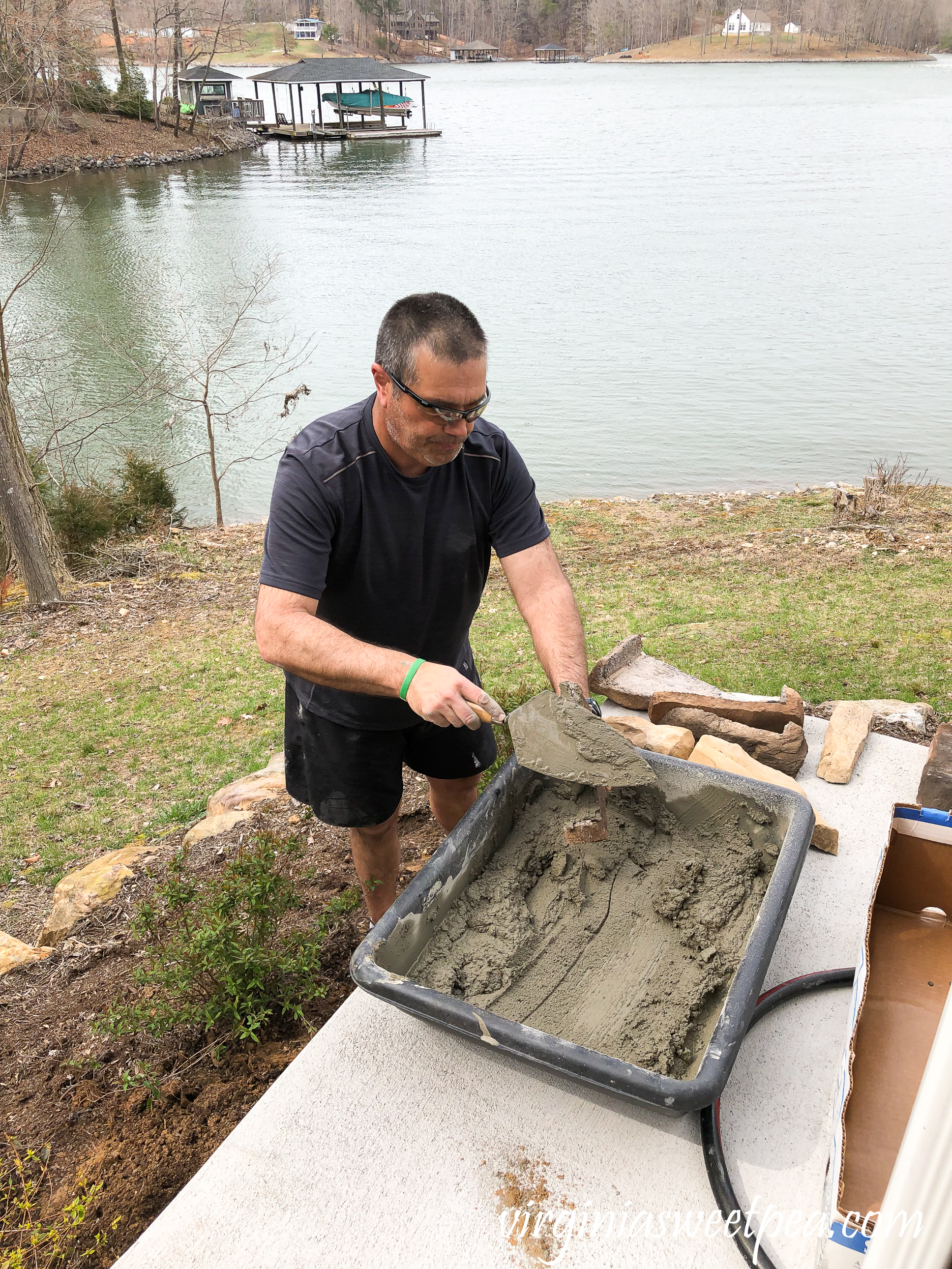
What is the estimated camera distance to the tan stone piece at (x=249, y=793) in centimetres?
431

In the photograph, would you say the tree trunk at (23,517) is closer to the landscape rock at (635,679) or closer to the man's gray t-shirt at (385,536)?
the landscape rock at (635,679)

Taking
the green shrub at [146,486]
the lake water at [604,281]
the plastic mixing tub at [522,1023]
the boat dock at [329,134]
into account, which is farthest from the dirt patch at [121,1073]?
the boat dock at [329,134]

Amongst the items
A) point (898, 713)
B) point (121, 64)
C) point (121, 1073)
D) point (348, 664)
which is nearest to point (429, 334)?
point (348, 664)

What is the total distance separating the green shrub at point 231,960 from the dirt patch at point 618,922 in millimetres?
519

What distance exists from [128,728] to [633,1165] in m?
4.78

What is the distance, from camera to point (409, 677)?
2.15 metres

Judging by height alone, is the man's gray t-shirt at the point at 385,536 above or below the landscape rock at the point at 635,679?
above

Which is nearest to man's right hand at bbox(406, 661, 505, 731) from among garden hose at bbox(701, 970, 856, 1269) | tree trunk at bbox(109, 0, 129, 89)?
garden hose at bbox(701, 970, 856, 1269)

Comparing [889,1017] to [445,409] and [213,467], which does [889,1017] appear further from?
[213,467]

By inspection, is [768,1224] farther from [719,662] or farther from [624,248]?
[624,248]

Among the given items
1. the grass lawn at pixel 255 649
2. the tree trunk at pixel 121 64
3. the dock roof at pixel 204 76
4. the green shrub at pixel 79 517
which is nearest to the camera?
the grass lawn at pixel 255 649

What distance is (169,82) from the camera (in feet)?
145

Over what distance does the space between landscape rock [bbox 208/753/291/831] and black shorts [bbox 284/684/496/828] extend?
148 centimetres

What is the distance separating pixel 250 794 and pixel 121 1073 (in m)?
2.08
